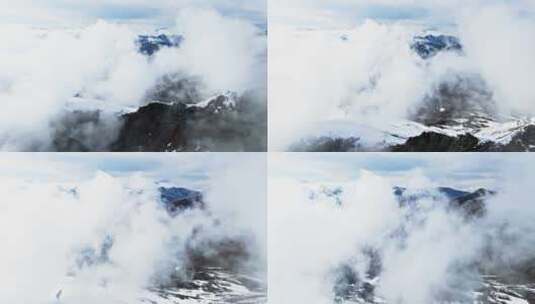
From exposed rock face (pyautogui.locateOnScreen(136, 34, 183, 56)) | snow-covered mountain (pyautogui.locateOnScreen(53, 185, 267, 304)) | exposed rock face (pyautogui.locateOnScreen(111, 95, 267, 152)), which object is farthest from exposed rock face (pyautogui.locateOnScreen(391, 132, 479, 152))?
exposed rock face (pyautogui.locateOnScreen(136, 34, 183, 56))

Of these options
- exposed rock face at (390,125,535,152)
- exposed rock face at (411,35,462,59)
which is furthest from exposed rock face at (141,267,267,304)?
exposed rock face at (411,35,462,59)

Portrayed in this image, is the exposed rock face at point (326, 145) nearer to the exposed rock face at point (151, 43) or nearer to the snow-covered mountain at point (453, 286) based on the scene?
the snow-covered mountain at point (453, 286)

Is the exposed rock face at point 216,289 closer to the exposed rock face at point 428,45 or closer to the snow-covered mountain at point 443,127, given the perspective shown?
the snow-covered mountain at point 443,127

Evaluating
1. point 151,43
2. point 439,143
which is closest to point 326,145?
point 439,143

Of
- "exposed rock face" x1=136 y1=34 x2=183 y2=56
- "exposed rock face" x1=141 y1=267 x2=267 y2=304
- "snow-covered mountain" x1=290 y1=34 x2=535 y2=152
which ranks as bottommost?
"exposed rock face" x1=141 y1=267 x2=267 y2=304

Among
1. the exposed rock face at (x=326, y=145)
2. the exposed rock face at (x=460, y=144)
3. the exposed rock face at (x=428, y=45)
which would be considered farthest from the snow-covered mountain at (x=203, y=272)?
the exposed rock face at (x=428, y=45)

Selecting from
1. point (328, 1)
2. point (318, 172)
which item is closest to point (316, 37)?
point (328, 1)

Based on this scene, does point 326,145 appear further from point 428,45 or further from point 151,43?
point 151,43

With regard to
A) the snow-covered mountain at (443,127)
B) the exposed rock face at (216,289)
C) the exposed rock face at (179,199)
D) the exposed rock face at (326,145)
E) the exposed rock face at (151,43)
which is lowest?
the exposed rock face at (216,289)

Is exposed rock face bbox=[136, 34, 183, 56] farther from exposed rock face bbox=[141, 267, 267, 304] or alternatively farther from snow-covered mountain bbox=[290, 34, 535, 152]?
exposed rock face bbox=[141, 267, 267, 304]

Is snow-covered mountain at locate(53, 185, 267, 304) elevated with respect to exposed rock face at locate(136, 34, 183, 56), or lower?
lower

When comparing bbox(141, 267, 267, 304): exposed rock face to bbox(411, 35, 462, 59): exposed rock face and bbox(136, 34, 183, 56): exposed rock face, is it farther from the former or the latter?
bbox(411, 35, 462, 59): exposed rock face

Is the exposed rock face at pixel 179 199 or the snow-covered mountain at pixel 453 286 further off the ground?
the exposed rock face at pixel 179 199
